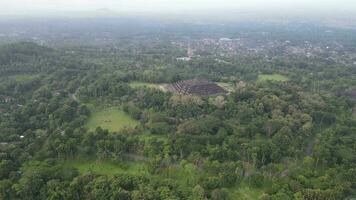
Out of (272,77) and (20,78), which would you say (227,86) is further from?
(20,78)

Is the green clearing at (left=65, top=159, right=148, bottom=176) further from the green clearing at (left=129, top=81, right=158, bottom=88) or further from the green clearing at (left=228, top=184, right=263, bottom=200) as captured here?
the green clearing at (left=129, top=81, right=158, bottom=88)

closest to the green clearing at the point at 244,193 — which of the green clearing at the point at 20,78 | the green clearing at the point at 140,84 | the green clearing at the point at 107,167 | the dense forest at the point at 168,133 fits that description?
the dense forest at the point at 168,133

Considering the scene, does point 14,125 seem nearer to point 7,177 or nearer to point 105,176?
point 7,177

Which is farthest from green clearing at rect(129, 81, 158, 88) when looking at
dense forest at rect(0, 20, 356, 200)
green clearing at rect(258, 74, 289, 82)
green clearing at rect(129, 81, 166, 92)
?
green clearing at rect(258, 74, 289, 82)

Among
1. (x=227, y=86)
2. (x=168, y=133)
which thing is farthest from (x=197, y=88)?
(x=168, y=133)

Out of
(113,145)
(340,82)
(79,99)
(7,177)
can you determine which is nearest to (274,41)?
(340,82)

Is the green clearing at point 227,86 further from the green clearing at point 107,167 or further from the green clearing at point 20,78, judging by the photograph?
the green clearing at point 20,78
